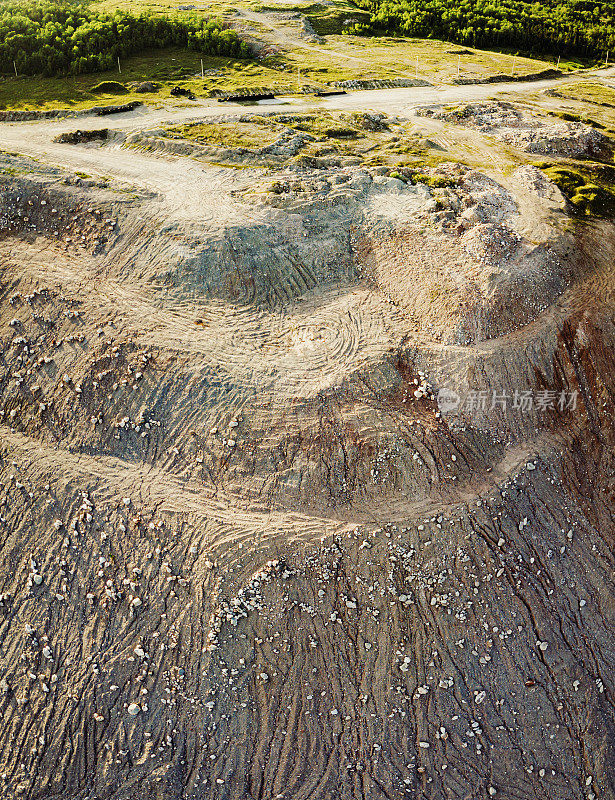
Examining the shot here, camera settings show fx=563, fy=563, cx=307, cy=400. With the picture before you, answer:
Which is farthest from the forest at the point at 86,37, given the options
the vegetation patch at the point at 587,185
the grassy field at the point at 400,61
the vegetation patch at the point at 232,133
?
the vegetation patch at the point at 587,185

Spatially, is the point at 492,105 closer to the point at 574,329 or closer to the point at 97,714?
the point at 574,329

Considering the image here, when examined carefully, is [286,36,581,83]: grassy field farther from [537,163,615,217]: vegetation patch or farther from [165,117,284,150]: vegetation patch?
[537,163,615,217]: vegetation patch

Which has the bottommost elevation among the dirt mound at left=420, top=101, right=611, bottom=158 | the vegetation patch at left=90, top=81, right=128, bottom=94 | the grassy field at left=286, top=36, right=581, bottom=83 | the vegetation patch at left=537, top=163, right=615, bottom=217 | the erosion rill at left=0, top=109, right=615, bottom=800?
the erosion rill at left=0, top=109, right=615, bottom=800

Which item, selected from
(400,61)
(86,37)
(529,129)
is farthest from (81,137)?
(400,61)
